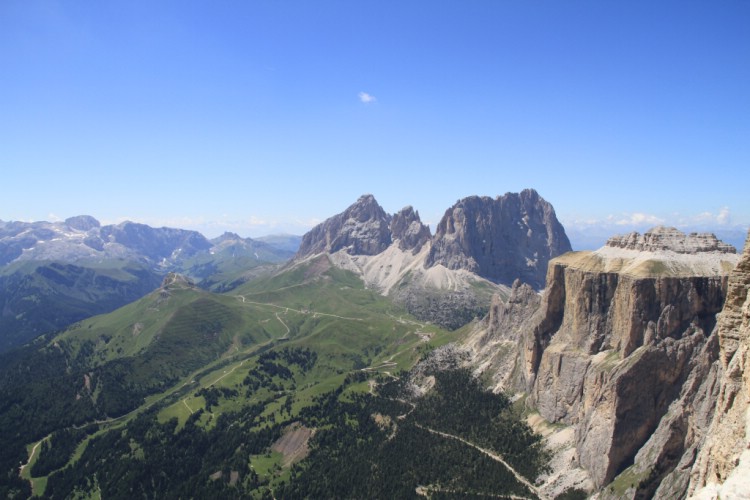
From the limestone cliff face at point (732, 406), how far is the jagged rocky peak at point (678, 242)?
469ft

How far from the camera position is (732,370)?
50.8m

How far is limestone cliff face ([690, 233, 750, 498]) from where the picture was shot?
135ft

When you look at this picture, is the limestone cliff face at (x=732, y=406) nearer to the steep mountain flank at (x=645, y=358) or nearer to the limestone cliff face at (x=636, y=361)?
the steep mountain flank at (x=645, y=358)

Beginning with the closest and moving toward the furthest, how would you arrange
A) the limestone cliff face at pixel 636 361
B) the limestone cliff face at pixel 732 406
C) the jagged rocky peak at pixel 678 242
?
the limestone cliff face at pixel 732 406, the limestone cliff face at pixel 636 361, the jagged rocky peak at pixel 678 242

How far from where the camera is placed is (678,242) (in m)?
184

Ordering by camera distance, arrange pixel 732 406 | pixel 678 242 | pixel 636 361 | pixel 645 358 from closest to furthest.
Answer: pixel 732 406 → pixel 645 358 → pixel 636 361 → pixel 678 242

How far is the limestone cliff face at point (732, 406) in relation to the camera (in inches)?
1614

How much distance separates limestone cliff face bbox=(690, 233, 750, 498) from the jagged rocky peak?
14293cm

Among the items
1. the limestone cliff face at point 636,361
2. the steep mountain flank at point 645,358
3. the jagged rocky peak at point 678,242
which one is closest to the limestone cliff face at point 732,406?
the steep mountain flank at point 645,358

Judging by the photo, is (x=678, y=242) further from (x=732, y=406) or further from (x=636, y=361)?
(x=732, y=406)

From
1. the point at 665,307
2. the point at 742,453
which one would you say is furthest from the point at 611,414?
the point at 742,453

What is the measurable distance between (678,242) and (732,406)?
15619 centimetres

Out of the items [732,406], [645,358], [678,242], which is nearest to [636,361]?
[645,358]

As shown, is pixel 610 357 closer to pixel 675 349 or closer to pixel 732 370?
pixel 675 349
